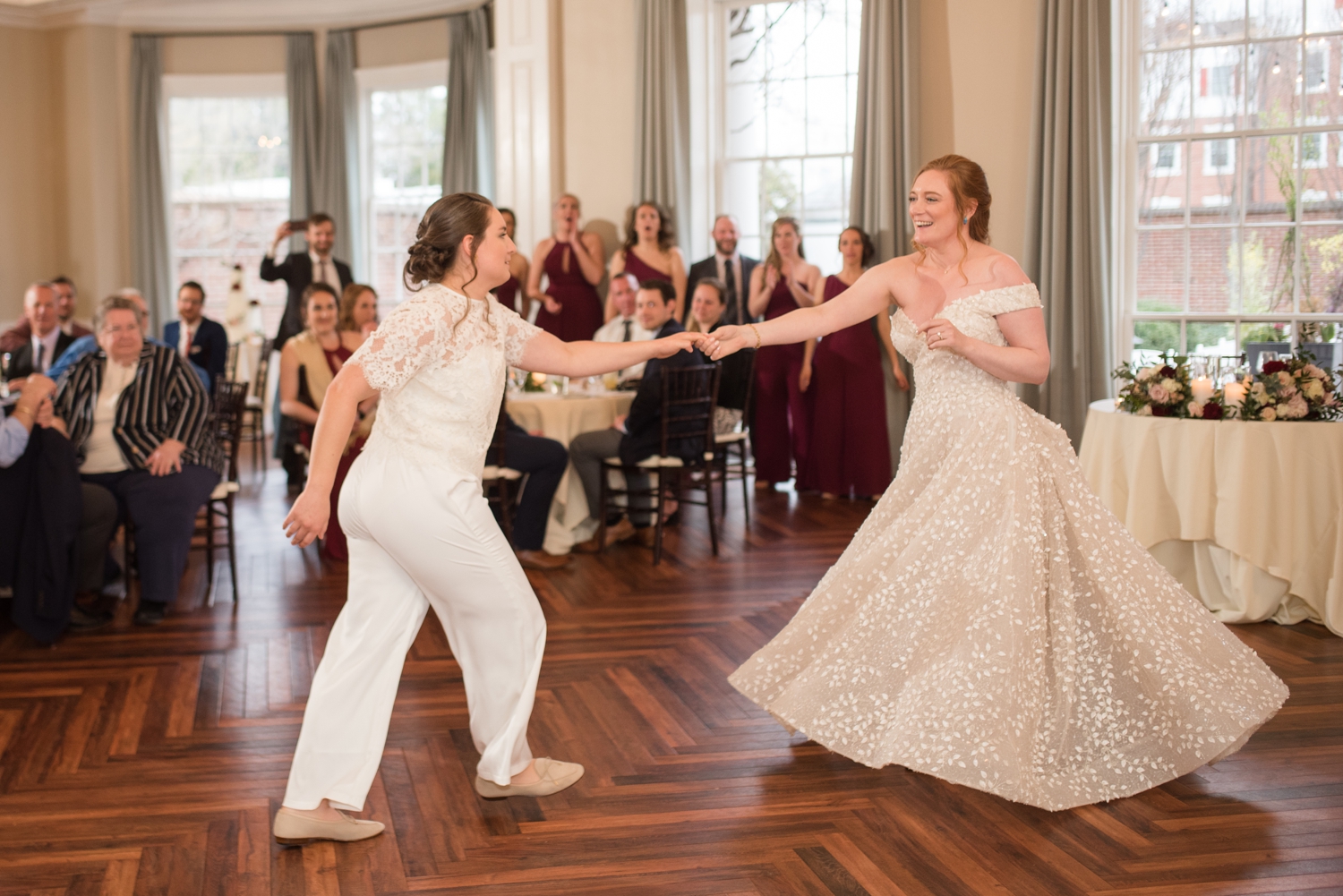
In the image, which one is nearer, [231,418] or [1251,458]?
[1251,458]

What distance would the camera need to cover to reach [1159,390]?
182 inches

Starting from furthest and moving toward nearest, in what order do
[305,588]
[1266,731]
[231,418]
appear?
[231,418] → [305,588] → [1266,731]

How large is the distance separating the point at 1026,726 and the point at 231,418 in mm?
3969

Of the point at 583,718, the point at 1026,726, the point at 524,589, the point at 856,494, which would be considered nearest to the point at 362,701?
the point at 524,589

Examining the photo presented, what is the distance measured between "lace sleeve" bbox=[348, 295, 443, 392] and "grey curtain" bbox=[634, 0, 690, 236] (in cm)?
566

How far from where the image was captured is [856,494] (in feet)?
23.6

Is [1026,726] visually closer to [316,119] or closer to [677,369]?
[677,369]

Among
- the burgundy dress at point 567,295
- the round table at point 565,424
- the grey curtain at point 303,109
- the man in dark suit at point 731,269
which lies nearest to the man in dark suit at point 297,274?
the burgundy dress at point 567,295

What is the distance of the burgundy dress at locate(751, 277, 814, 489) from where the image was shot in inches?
294

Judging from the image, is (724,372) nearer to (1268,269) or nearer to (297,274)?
(1268,269)

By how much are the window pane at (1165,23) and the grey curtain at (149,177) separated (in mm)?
8098

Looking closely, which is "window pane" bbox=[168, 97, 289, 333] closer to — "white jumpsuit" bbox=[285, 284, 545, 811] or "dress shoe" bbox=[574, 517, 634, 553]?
"dress shoe" bbox=[574, 517, 634, 553]

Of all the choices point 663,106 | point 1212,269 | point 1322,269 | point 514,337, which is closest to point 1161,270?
point 1212,269

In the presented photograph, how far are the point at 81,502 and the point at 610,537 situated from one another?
2364 mm
